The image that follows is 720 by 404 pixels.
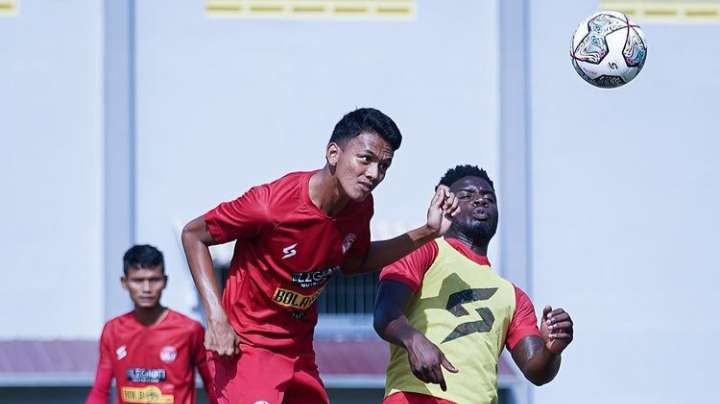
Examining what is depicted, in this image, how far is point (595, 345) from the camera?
39.8ft

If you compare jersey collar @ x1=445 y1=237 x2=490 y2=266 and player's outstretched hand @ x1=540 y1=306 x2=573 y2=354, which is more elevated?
jersey collar @ x1=445 y1=237 x2=490 y2=266

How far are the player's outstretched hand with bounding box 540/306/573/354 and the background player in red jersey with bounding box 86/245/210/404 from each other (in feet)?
9.84

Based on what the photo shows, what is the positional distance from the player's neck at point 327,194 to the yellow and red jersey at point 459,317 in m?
0.50

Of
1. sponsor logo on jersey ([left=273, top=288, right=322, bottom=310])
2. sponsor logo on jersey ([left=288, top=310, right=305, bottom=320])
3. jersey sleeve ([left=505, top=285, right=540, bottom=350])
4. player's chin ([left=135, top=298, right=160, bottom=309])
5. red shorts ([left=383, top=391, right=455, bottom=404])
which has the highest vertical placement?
sponsor logo on jersey ([left=273, top=288, right=322, bottom=310])

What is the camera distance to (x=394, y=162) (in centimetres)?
1197

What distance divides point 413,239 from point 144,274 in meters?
3.16

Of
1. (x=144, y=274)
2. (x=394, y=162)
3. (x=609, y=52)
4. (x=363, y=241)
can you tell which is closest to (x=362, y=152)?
(x=363, y=241)

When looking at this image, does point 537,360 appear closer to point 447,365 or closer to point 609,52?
point 447,365

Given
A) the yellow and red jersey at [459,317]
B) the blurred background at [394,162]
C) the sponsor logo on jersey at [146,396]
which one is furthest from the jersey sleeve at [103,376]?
the yellow and red jersey at [459,317]

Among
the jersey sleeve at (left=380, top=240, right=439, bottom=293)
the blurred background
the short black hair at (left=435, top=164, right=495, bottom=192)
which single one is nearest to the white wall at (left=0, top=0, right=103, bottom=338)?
the blurred background

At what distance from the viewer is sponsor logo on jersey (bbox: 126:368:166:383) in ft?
29.9

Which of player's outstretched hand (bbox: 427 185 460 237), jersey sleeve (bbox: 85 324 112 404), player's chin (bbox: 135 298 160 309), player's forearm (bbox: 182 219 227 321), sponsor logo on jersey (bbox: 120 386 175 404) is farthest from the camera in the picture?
player's chin (bbox: 135 298 160 309)

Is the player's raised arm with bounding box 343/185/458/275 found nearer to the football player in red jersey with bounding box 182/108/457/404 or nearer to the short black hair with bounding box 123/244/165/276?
the football player in red jersey with bounding box 182/108/457/404

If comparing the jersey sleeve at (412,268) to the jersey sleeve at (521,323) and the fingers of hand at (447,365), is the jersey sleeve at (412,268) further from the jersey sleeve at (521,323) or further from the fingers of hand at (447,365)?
the fingers of hand at (447,365)
